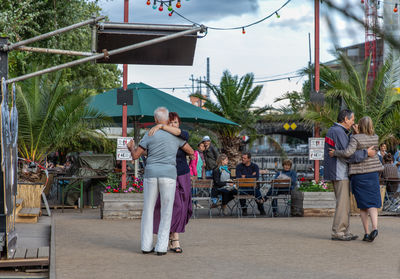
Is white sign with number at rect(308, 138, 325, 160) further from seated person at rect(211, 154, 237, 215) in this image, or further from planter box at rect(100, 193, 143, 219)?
planter box at rect(100, 193, 143, 219)

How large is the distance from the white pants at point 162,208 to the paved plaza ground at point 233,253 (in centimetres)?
16

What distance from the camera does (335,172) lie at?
8.45 m

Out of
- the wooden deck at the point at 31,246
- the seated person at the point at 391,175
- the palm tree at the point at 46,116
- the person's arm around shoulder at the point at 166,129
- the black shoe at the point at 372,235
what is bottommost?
the wooden deck at the point at 31,246

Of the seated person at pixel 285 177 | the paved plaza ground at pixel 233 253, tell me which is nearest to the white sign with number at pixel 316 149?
the seated person at pixel 285 177

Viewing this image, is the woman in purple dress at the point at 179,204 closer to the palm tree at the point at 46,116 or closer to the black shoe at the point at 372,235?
the black shoe at the point at 372,235

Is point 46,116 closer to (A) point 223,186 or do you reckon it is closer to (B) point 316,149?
(A) point 223,186

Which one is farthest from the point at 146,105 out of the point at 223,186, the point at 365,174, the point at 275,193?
the point at 365,174

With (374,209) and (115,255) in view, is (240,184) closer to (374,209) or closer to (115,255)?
(374,209)

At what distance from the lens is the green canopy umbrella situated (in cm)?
1368

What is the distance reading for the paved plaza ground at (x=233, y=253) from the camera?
5.94 m

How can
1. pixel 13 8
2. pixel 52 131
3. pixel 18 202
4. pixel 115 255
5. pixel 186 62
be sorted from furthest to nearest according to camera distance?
pixel 13 8 → pixel 52 131 → pixel 18 202 → pixel 186 62 → pixel 115 255

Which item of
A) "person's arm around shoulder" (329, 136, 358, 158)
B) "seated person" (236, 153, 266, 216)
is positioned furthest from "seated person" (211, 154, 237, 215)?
"person's arm around shoulder" (329, 136, 358, 158)

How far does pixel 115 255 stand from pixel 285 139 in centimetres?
11167

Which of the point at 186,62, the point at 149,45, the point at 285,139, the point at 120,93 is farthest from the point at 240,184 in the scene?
the point at 285,139
